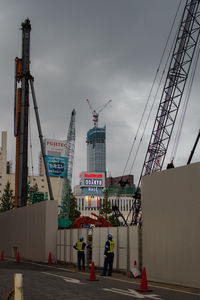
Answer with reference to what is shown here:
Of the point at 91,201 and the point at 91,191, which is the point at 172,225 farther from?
the point at 91,191

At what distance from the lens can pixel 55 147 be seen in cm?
15712

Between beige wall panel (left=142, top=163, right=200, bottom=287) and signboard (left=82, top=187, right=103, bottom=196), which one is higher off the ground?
signboard (left=82, top=187, right=103, bottom=196)

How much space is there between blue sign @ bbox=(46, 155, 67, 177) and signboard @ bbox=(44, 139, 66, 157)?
1119cm

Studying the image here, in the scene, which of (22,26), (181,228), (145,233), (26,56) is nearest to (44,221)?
(145,233)

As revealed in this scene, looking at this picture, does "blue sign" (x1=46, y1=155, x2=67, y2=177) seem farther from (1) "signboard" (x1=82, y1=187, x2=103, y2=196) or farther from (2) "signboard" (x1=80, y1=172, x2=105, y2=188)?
(1) "signboard" (x1=82, y1=187, x2=103, y2=196)

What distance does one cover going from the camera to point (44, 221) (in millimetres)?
32156

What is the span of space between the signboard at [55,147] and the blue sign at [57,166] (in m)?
11.2

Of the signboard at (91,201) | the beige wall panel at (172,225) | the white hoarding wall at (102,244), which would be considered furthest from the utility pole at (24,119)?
the signboard at (91,201)

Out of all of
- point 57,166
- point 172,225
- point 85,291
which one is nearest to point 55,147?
point 57,166

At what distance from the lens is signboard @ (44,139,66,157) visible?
156750 mm

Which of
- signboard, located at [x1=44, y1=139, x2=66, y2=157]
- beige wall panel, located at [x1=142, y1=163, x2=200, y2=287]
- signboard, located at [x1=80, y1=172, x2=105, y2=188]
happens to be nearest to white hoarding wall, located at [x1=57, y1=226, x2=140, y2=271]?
beige wall panel, located at [x1=142, y1=163, x2=200, y2=287]

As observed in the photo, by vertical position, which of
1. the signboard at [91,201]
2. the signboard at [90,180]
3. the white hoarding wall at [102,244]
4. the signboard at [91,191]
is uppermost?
the signboard at [90,180]

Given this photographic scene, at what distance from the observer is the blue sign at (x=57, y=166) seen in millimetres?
141188

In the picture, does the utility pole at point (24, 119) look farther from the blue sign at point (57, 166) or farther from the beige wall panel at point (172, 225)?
the blue sign at point (57, 166)
